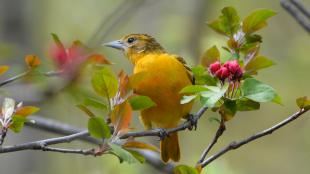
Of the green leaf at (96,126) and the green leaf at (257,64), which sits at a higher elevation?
the green leaf at (257,64)

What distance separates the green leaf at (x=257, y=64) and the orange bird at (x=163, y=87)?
70 centimetres

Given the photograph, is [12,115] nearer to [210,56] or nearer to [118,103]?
[118,103]

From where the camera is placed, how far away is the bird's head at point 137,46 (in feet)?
15.1

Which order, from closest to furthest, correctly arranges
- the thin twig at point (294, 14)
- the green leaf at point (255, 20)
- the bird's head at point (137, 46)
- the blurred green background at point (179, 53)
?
the green leaf at point (255, 20), the thin twig at point (294, 14), the bird's head at point (137, 46), the blurred green background at point (179, 53)

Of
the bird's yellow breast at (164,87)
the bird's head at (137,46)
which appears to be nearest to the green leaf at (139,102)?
the bird's yellow breast at (164,87)

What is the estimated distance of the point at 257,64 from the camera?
9.95ft

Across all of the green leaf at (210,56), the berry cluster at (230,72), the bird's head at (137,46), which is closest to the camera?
the berry cluster at (230,72)

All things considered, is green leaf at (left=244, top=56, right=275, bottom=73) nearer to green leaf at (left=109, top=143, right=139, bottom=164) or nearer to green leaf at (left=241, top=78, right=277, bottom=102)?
green leaf at (left=241, top=78, right=277, bottom=102)

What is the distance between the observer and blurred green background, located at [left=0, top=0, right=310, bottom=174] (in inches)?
237

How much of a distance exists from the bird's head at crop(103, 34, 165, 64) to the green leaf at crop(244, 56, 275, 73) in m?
1.57

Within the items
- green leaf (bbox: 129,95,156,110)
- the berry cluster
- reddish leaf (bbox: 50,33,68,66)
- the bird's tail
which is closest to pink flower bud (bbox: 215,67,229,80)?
the berry cluster

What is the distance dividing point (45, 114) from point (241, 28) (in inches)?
157

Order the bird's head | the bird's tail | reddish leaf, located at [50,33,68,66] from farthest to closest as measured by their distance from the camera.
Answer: the bird's head, the bird's tail, reddish leaf, located at [50,33,68,66]

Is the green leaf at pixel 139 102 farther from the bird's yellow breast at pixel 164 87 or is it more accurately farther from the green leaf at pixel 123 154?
the bird's yellow breast at pixel 164 87
